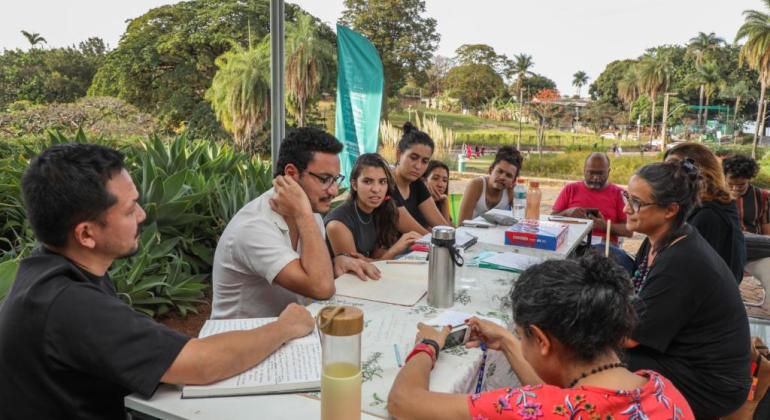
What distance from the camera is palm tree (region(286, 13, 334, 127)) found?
14.7 metres

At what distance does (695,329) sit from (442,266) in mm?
910

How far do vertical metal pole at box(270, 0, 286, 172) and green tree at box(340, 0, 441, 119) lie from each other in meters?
17.7

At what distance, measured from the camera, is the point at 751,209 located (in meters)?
4.46

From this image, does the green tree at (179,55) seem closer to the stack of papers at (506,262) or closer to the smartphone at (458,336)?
the stack of papers at (506,262)

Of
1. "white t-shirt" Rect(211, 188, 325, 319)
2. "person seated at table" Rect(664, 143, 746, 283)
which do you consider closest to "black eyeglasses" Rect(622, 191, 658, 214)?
"person seated at table" Rect(664, 143, 746, 283)

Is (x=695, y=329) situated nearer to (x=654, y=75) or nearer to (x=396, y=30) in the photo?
(x=396, y=30)

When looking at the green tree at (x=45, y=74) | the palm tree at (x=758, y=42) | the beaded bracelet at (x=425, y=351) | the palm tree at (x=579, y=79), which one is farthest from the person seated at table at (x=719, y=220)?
the palm tree at (x=579, y=79)

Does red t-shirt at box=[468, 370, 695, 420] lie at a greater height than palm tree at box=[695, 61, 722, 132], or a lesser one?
lesser

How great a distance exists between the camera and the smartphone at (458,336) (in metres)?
1.58

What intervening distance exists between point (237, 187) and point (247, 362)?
3.54 metres

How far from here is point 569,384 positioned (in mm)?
1170

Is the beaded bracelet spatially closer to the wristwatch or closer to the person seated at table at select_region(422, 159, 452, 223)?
the wristwatch

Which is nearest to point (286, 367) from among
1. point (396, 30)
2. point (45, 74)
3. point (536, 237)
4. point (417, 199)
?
point (536, 237)

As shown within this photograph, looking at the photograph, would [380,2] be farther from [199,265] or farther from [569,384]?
[569,384]
